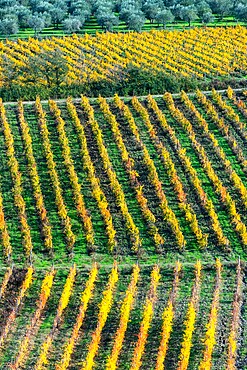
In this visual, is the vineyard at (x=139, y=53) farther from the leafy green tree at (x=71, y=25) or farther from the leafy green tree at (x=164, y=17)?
the leafy green tree at (x=164, y=17)

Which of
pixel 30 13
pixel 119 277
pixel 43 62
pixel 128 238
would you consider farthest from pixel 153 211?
pixel 30 13

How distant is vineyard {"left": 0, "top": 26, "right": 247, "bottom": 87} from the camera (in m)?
70.5

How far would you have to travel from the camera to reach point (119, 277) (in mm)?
41969

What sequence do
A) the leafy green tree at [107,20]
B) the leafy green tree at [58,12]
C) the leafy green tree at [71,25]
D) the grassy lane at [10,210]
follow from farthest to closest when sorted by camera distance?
the leafy green tree at [58,12] < the leafy green tree at [107,20] < the leafy green tree at [71,25] < the grassy lane at [10,210]

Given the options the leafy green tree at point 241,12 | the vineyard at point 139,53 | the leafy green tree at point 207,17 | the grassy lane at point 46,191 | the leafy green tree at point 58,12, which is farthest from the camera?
the leafy green tree at point 207,17

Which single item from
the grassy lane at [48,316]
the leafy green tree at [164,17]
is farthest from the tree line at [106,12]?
the grassy lane at [48,316]

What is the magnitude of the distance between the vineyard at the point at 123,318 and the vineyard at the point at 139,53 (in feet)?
97.2

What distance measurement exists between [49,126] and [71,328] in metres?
24.4

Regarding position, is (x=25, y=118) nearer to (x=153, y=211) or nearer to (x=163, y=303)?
(x=153, y=211)

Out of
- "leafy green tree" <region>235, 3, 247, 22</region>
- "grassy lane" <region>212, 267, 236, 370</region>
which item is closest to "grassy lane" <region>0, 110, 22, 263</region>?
"grassy lane" <region>212, 267, 236, 370</region>

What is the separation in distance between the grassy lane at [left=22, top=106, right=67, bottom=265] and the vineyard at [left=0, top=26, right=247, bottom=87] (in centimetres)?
825

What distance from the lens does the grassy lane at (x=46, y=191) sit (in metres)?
44.4

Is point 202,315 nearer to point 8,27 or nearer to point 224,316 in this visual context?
point 224,316

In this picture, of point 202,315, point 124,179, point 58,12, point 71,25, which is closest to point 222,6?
point 71,25
